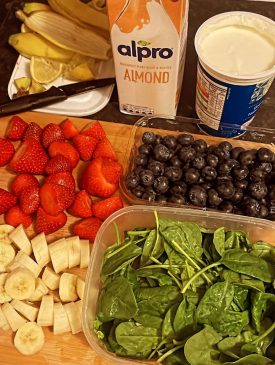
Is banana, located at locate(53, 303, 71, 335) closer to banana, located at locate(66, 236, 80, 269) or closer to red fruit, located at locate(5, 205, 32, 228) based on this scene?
banana, located at locate(66, 236, 80, 269)

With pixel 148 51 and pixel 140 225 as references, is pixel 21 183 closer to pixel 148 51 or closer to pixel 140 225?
A: pixel 140 225

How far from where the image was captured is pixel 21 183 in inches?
55.4

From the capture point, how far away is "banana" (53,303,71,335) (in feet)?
3.98

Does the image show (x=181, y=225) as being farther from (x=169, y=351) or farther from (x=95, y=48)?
(x=95, y=48)

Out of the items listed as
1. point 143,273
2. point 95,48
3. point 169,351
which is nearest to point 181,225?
point 143,273

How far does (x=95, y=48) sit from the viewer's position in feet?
5.23

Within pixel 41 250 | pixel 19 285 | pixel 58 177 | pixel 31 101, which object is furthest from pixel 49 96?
pixel 19 285

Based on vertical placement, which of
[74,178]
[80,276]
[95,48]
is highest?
[95,48]

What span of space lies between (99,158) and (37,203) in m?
0.23

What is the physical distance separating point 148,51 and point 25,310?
773mm

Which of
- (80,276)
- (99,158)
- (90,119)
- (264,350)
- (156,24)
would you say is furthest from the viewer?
(90,119)

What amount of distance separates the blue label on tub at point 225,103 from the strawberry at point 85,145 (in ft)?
1.15

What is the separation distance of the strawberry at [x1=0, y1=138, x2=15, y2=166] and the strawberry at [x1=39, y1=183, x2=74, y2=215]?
18 cm

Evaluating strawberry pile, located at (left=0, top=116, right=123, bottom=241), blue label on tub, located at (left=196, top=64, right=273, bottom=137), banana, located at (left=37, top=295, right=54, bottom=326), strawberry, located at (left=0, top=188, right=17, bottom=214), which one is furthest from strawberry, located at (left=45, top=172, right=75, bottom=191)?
blue label on tub, located at (left=196, top=64, right=273, bottom=137)
